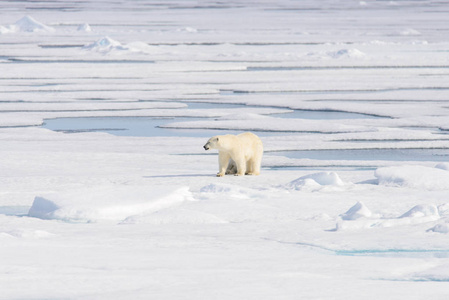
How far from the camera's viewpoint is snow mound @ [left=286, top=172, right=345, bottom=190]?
4.84 meters

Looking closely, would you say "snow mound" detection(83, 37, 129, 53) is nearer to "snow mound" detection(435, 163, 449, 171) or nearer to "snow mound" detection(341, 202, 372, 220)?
"snow mound" detection(435, 163, 449, 171)

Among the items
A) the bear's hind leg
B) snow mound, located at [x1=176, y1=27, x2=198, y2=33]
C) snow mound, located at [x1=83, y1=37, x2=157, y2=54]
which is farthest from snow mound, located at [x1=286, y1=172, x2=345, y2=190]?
snow mound, located at [x1=176, y1=27, x2=198, y2=33]

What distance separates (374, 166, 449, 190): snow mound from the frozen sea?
11 millimetres

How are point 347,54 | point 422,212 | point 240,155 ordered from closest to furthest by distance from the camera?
point 422,212
point 240,155
point 347,54

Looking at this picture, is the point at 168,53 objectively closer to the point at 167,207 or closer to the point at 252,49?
the point at 252,49

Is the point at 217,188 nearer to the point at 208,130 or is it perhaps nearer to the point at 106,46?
the point at 208,130

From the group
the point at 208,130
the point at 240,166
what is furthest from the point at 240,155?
Result: the point at 208,130

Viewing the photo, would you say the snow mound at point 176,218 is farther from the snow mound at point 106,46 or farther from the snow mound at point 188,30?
the snow mound at point 188,30

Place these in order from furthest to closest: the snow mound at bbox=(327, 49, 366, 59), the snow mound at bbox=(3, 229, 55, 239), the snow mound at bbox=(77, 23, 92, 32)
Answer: the snow mound at bbox=(77, 23, 92, 32) → the snow mound at bbox=(327, 49, 366, 59) → the snow mound at bbox=(3, 229, 55, 239)

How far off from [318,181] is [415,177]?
524 mm

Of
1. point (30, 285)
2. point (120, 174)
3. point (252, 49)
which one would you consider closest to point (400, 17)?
point (252, 49)

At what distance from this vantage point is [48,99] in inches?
409

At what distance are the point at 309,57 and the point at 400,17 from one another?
55.2 ft

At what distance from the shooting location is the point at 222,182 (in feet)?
16.5
